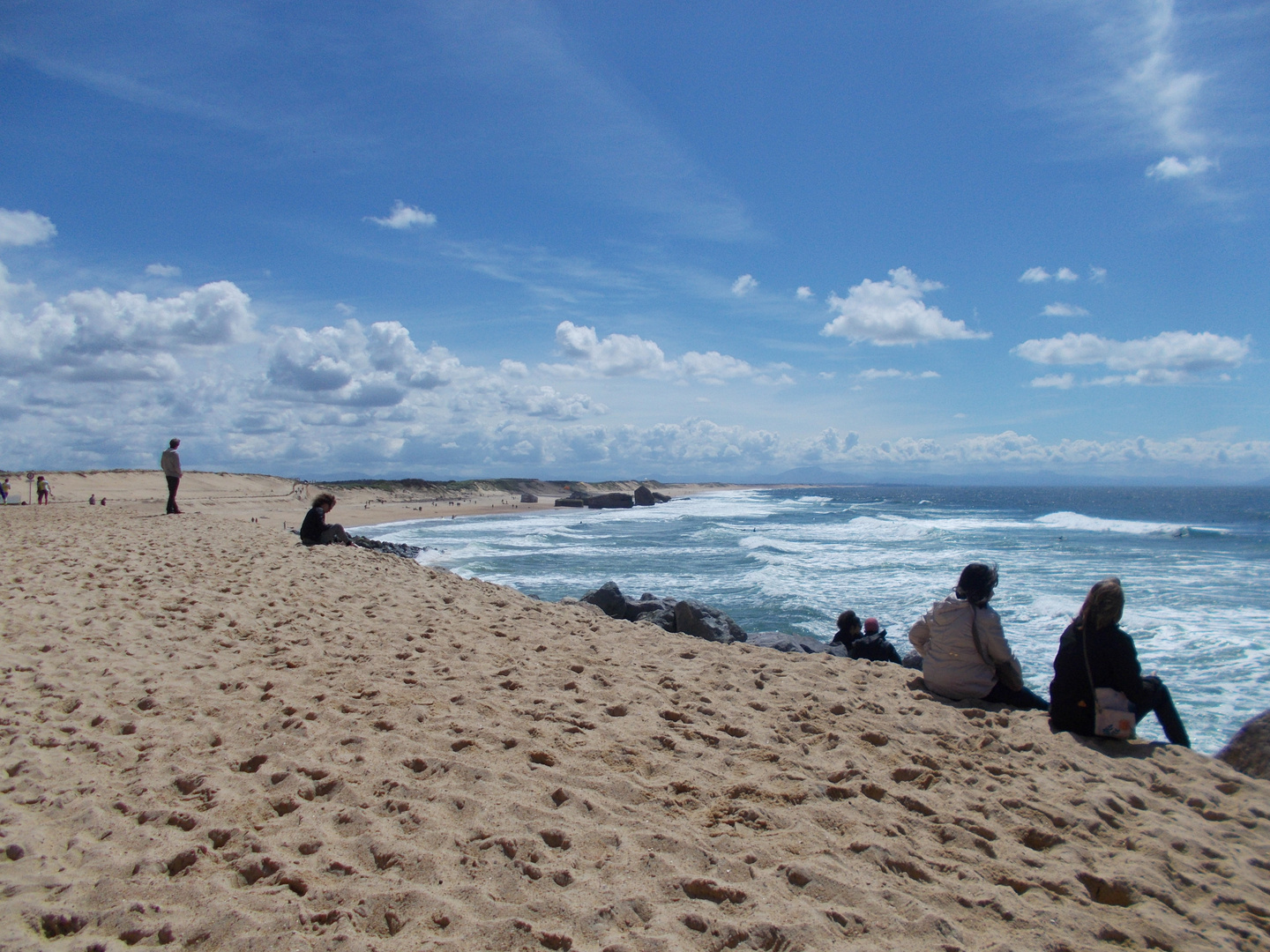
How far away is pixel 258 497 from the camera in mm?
45562

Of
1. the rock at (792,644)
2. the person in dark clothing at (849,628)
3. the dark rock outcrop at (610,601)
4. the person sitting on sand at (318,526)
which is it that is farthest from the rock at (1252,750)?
the person sitting on sand at (318,526)

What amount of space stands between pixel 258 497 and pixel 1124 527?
56526mm

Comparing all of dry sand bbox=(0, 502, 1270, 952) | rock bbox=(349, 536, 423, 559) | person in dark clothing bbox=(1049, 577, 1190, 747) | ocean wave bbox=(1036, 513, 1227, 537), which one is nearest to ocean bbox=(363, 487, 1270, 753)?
ocean wave bbox=(1036, 513, 1227, 537)

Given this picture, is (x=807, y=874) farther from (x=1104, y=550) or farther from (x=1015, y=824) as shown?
(x=1104, y=550)

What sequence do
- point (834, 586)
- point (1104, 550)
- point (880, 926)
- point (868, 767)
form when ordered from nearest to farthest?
1. point (880, 926)
2. point (868, 767)
3. point (834, 586)
4. point (1104, 550)

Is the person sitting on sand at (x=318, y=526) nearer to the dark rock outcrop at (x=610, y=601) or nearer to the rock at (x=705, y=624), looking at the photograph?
the dark rock outcrop at (x=610, y=601)

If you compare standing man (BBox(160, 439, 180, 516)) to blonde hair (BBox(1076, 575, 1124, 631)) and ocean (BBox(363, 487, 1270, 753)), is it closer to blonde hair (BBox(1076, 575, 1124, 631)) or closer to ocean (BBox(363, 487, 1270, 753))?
ocean (BBox(363, 487, 1270, 753))

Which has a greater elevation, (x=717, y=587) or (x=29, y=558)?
(x=29, y=558)

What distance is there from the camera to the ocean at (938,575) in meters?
10.0

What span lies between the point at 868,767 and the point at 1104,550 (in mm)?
27212

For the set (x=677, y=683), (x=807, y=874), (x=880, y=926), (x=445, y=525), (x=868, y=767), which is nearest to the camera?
(x=880, y=926)

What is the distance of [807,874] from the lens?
9.43 ft

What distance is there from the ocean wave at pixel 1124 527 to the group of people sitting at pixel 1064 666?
37466 millimetres

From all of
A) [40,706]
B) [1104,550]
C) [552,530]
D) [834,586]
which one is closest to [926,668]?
[40,706]
